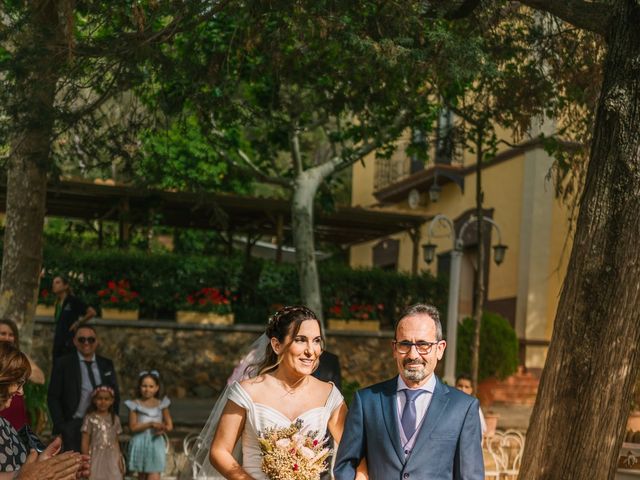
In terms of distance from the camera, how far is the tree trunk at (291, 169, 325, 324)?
53.4 ft

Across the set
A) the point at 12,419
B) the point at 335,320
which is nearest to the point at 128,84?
the point at 12,419

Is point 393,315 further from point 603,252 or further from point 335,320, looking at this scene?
point 603,252

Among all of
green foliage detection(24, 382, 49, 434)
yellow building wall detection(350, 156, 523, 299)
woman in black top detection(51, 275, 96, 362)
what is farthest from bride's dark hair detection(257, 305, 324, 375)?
yellow building wall detection(350, 156, 523, 299)

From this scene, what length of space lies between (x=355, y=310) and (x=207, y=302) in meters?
3.09

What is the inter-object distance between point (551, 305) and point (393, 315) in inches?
170

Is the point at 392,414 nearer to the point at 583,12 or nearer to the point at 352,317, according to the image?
the point at 583,12

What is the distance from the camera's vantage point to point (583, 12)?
7.91 metres

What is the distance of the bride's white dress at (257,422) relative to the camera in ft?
18.2

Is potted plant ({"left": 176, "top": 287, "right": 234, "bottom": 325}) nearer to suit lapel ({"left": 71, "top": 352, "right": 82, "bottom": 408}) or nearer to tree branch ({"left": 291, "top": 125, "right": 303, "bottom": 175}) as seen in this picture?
tree branch ({"left": 291, "top": 125, "right": 303, "bottom": 175})

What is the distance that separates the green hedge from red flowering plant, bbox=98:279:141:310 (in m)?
0.23

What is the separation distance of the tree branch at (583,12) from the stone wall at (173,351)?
12186 mm

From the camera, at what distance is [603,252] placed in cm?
691

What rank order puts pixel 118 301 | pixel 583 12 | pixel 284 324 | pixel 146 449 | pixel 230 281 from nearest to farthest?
pixel 284 324 → pixel 583 12 → pixel 146 449 → pixel 118 301 → pixel 230 281

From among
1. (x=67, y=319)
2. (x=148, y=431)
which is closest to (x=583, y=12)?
(x=148, y=431)
